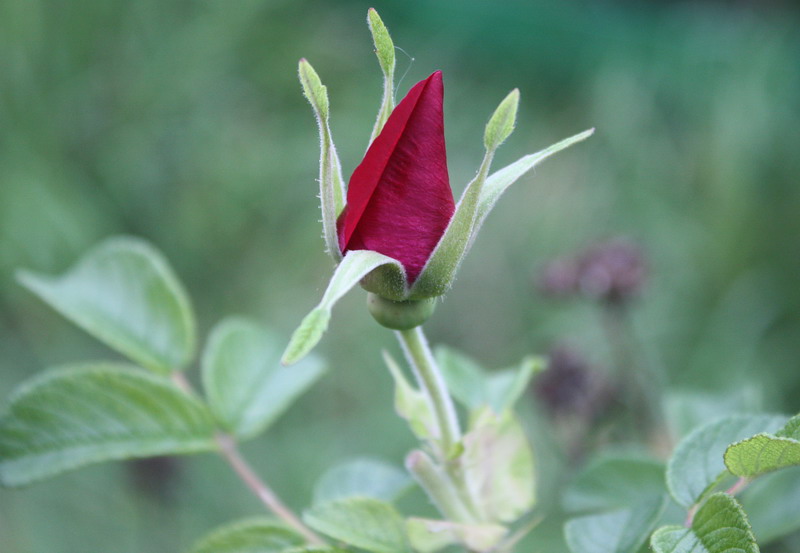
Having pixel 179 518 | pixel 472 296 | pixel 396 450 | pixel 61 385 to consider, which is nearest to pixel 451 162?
pixel 472 296

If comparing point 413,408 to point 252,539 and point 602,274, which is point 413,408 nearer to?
point 252,539

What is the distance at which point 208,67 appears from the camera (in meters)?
1.92

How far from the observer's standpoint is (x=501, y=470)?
43 centimetres

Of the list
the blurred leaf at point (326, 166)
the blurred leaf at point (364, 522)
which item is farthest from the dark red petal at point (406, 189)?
the blurred leaf at point (364, 522)

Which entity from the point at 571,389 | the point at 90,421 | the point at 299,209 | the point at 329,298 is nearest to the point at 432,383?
the point at 329,298

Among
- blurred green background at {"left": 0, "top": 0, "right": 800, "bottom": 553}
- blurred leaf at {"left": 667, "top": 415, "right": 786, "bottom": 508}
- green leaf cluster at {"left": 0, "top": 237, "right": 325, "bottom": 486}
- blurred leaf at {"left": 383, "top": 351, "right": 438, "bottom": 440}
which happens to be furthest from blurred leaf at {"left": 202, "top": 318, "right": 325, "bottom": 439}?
blurred green background at {"left": 0, "top": 0, "right": 800, "bottom": 553}

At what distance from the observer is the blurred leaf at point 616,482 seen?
481 mm

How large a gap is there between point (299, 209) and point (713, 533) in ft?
5.27

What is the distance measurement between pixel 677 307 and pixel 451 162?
0.77m

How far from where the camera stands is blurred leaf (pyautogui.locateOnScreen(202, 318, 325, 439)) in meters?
0.53

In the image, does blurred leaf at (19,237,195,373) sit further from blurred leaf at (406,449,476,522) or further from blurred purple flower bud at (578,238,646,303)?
blurred purple flower bud at (578,238,646,303)

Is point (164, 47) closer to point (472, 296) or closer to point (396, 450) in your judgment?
point (472, 296)

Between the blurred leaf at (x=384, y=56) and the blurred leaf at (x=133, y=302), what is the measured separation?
0.82 ft

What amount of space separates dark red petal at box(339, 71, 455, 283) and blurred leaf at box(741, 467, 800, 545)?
0.27 meters
